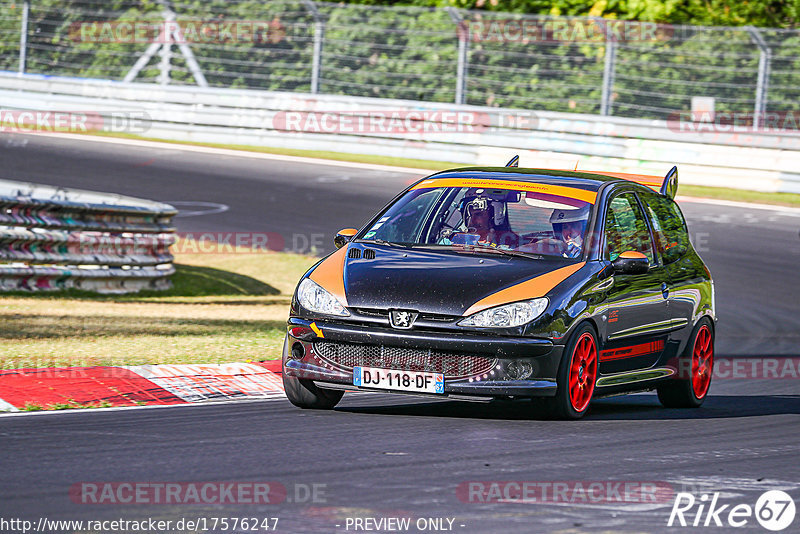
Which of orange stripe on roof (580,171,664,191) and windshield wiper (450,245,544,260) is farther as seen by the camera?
orange stripe on roof (580,171,664,191)

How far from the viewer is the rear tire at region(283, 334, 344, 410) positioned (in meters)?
8.68

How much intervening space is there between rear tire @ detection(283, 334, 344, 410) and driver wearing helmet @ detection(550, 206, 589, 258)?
1.72m

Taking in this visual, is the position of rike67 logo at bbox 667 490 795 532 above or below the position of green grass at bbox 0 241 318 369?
above

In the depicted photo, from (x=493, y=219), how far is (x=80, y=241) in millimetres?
6323

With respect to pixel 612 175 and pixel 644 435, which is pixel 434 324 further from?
pixel 612 175

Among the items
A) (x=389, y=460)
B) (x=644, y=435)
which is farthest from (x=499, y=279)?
(x=389, y=460)

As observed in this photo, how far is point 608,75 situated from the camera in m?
25.4

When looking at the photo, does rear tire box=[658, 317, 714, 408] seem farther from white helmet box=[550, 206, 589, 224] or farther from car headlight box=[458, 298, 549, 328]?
car headlight box=[458, 298, 549, 328]

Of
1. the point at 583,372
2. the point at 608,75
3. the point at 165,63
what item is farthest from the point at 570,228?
the point at 165,63

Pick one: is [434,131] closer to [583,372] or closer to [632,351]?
[632,351]

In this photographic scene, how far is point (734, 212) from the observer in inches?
859

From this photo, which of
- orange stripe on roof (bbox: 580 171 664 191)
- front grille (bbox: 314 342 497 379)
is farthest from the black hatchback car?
orange stripe on roof (bbox: 580 171 664 191)

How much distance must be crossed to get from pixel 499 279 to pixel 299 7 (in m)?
20.1

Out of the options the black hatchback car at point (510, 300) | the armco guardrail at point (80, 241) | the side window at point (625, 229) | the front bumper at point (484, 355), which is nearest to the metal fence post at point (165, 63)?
the armco guardrail at point (80, 241)
